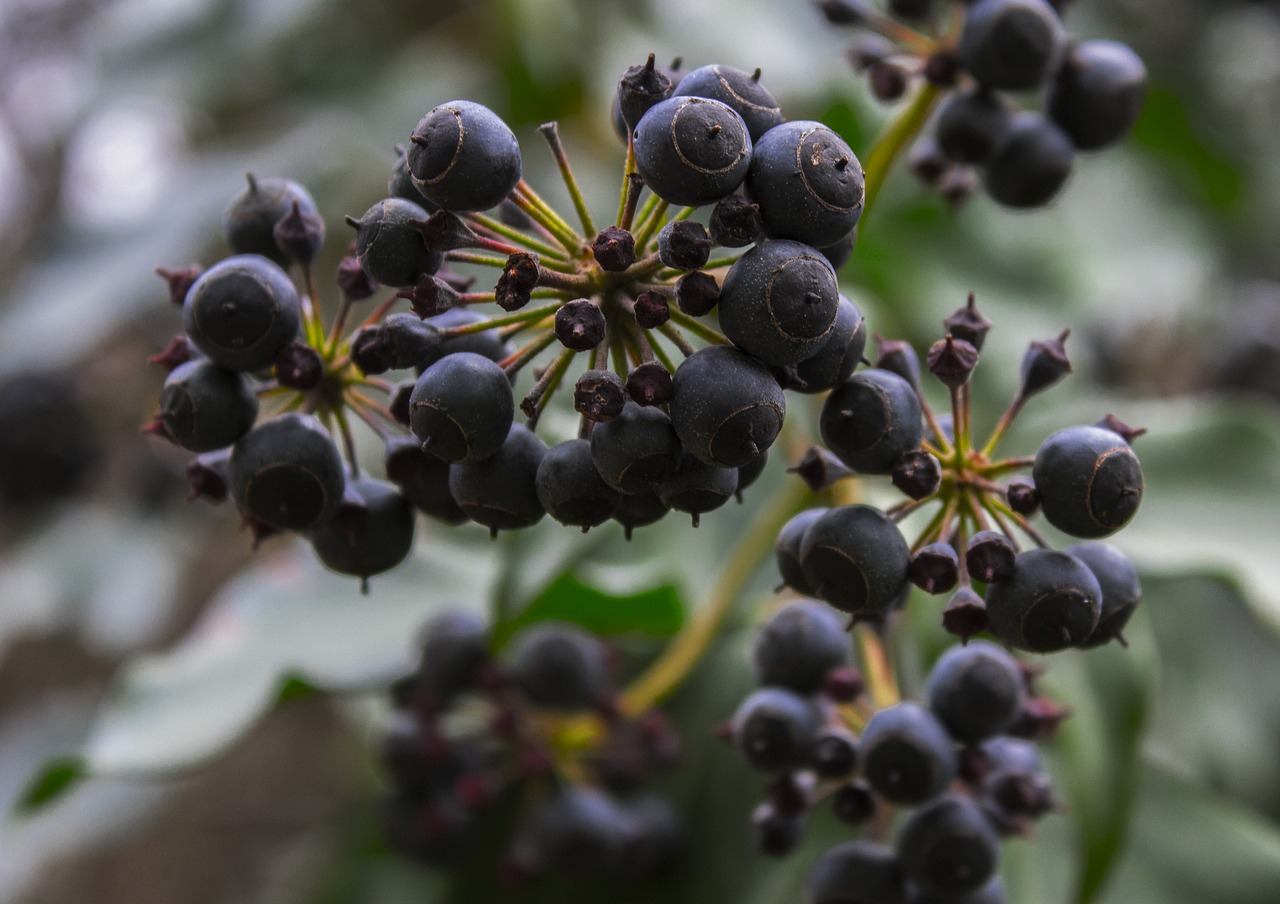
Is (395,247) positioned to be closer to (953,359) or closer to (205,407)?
(205,407)

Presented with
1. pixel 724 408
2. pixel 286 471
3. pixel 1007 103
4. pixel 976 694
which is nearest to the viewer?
pixel 724 408

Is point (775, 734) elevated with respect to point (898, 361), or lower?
lower

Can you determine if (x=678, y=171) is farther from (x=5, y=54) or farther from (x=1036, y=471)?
(x=5, y=54)

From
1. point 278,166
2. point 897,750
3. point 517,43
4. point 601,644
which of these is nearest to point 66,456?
point 278,166

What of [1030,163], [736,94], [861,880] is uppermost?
[1030,163]

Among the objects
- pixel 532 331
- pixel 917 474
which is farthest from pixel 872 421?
pixel 532 331

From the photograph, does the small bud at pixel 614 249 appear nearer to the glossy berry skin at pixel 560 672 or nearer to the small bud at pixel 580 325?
the small bud at pixel 580 325

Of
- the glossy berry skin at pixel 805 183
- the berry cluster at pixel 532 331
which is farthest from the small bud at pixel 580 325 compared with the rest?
the glossy berry skin at pixel 805 183

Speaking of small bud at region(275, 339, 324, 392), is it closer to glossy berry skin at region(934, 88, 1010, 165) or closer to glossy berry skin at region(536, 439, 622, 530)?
glossy berry skin at region(536, 439, 622, 530)

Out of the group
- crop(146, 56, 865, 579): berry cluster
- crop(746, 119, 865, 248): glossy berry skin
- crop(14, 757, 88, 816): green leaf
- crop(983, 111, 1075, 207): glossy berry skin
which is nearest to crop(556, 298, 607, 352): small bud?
crop(146, 56, 865, 579): berry cluster
